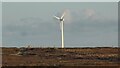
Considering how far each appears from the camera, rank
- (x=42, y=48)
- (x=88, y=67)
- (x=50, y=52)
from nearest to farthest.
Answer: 1. (x=88, y=67)
2. (x=50, y=52)
3. (x=42, y=48)

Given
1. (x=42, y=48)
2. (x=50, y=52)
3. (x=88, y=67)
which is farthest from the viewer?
(x=42, y=48)

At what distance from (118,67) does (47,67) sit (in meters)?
8.52

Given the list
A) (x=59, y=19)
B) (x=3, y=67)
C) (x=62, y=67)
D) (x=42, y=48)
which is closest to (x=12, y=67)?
(x=3, y=67)

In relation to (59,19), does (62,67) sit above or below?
below

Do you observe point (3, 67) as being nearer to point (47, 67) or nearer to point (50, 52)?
point (47, 67)

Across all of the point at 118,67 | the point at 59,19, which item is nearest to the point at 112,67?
the point at 118,67

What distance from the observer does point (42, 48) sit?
94.8 m

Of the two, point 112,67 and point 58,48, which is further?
point 58,48

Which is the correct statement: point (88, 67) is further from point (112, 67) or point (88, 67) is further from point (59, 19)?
point (59, 19)

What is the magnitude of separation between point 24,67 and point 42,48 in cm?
4164

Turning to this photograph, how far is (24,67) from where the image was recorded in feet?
174

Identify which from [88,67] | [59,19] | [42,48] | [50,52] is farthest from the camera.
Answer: [42,48]

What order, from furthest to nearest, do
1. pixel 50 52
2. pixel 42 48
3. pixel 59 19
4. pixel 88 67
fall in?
pixel 42 48, pixel 50 52, pixel 59 19, pixel 88 67

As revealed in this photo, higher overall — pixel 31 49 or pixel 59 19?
pixel 59 19
